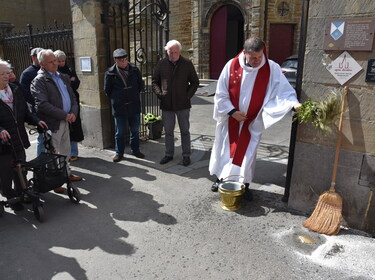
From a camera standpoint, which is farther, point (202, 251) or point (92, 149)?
point (92, 149)

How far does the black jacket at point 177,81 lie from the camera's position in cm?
510

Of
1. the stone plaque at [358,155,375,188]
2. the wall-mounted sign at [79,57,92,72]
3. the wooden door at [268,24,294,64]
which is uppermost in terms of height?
the wooden door at [268,24,294,64]

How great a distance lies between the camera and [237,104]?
396cm

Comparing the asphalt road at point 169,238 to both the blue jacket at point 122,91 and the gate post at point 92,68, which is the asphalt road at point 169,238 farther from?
the gate post at point 92,68

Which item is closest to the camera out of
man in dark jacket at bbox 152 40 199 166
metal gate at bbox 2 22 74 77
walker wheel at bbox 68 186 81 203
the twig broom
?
the twig broom

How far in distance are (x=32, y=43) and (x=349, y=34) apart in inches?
299

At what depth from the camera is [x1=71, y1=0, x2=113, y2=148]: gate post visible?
5.85 m

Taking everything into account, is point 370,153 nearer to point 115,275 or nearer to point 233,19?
point 115,275

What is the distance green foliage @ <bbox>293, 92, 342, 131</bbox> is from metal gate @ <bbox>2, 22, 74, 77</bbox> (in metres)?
5.10

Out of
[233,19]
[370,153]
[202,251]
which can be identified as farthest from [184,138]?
[233,19]

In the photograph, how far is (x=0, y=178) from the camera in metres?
3.81

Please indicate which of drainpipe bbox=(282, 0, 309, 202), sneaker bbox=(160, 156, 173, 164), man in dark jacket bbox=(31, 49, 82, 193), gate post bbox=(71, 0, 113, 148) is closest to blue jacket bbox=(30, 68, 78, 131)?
man in dark jacket bbox=(31, 49, 82, 193)

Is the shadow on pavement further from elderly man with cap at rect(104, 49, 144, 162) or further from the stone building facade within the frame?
the stone building facade

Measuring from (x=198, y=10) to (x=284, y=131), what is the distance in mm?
9801
